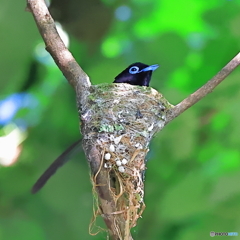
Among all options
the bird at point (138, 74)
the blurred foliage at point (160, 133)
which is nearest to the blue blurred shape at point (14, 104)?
the blurred foliage at point (160, 133)

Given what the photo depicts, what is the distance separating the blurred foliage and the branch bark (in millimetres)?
1130

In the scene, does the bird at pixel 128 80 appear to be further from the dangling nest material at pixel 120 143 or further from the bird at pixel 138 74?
the dangling nest material at pixel 120 143

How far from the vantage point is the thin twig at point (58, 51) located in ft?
7.34

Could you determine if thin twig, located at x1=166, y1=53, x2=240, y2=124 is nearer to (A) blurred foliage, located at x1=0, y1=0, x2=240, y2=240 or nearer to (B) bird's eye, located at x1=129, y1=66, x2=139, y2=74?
(B) bird's eye, located at x1=129, y1=66, x2=139, y2=74

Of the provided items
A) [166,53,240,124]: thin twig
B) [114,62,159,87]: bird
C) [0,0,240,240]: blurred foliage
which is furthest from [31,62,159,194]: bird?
[166,53,240,124]: thin twig

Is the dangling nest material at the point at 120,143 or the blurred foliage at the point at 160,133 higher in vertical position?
the dangling nest material at the point at 120,143

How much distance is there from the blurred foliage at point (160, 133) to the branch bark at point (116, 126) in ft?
3.71

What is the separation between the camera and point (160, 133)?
11.4 ft

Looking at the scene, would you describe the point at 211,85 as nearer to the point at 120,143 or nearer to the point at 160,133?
the point at 120,143

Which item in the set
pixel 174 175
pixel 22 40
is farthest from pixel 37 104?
pixel 174 175

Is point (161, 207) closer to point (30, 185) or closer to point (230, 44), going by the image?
point (30, 185)

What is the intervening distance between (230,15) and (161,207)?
1740mm

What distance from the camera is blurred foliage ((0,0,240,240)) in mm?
3355

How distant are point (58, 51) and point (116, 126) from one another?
0.53 m
